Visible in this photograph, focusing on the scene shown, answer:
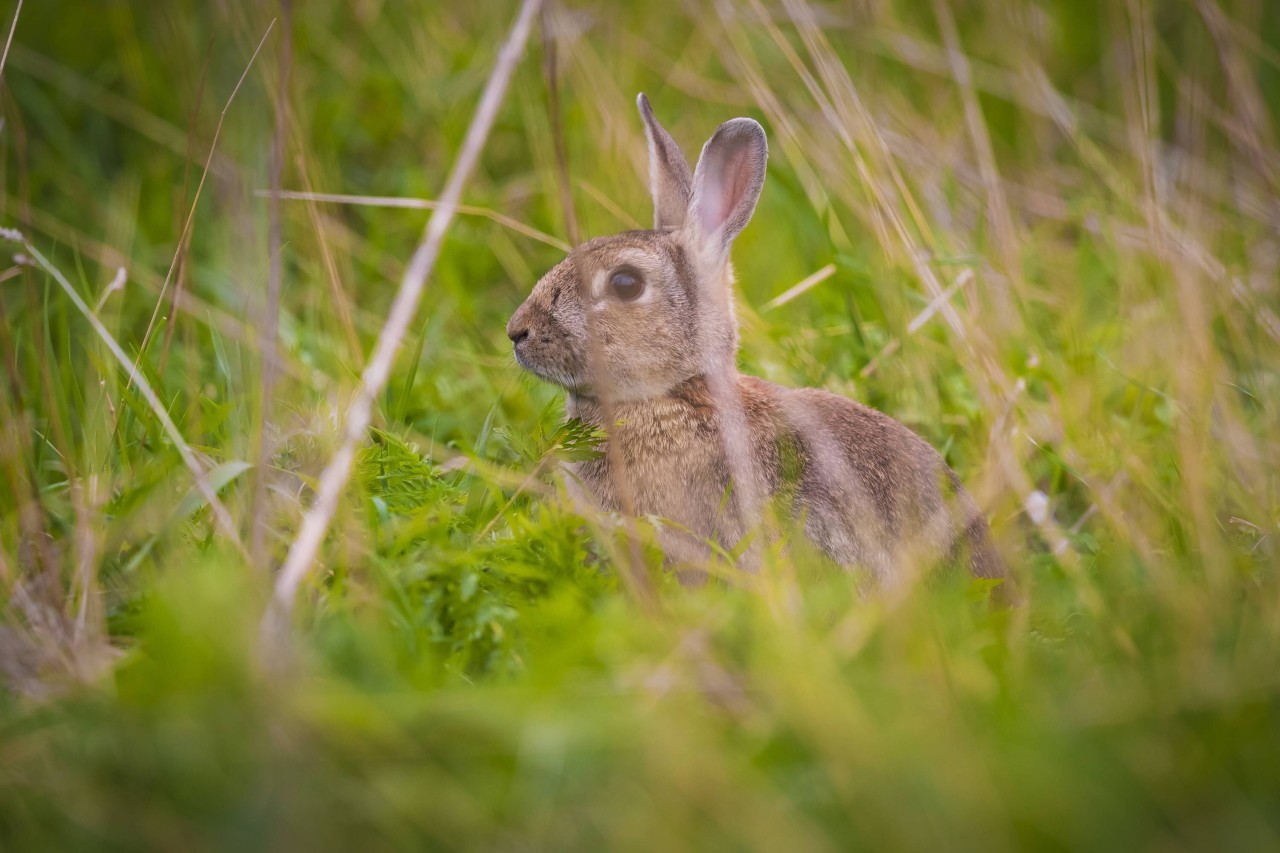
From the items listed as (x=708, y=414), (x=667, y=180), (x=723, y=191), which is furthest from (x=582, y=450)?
(x=667, y=180)

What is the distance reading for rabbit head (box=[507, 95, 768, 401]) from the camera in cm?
328

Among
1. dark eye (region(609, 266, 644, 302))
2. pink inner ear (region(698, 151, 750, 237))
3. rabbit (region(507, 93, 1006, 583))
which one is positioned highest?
pink inner ear (region(698, 151, 750, 237))

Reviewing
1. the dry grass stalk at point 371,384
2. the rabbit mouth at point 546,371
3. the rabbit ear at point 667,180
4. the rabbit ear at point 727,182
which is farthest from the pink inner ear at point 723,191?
the dry grass stalk at point 371,384

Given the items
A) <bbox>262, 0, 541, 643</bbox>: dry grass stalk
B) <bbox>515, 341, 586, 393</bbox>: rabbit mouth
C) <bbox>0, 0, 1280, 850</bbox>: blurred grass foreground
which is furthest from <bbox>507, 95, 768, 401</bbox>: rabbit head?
<bbox>262, 0, 541, 643</bbox>: dry grass stalk

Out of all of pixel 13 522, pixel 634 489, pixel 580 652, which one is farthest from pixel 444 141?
pixel 580 652

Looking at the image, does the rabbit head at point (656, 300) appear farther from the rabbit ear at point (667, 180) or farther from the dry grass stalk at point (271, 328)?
the dry grass stalk at point (271, 328)

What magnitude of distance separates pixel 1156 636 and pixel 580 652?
1062 millimetres

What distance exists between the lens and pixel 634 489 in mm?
3088

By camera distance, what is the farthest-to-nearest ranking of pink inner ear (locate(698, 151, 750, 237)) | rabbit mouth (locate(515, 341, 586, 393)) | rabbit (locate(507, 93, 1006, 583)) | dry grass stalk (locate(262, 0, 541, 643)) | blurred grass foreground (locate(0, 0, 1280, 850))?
pink inner ear (locate(698, 151, 750, 237)) < rabbit mouth (locate(515, 341, 586, 393)) < rabbit (locate(507, 93, 1006, 583)) < dry grass stalk (locate(262, 0, 541, 643)) < blurred grass foreground (locate(0, 0, 1280, 850))

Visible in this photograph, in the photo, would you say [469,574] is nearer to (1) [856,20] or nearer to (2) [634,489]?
(2) [634,489]

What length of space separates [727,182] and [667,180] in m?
0.30

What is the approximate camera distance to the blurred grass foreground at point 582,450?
1562 mm

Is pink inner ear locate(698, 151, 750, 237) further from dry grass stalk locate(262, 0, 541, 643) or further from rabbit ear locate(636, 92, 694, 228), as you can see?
dry grass stalk locate(262, 0, 541, 643)

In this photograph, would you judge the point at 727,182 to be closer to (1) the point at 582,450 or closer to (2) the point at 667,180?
(2) the point at 667,180
